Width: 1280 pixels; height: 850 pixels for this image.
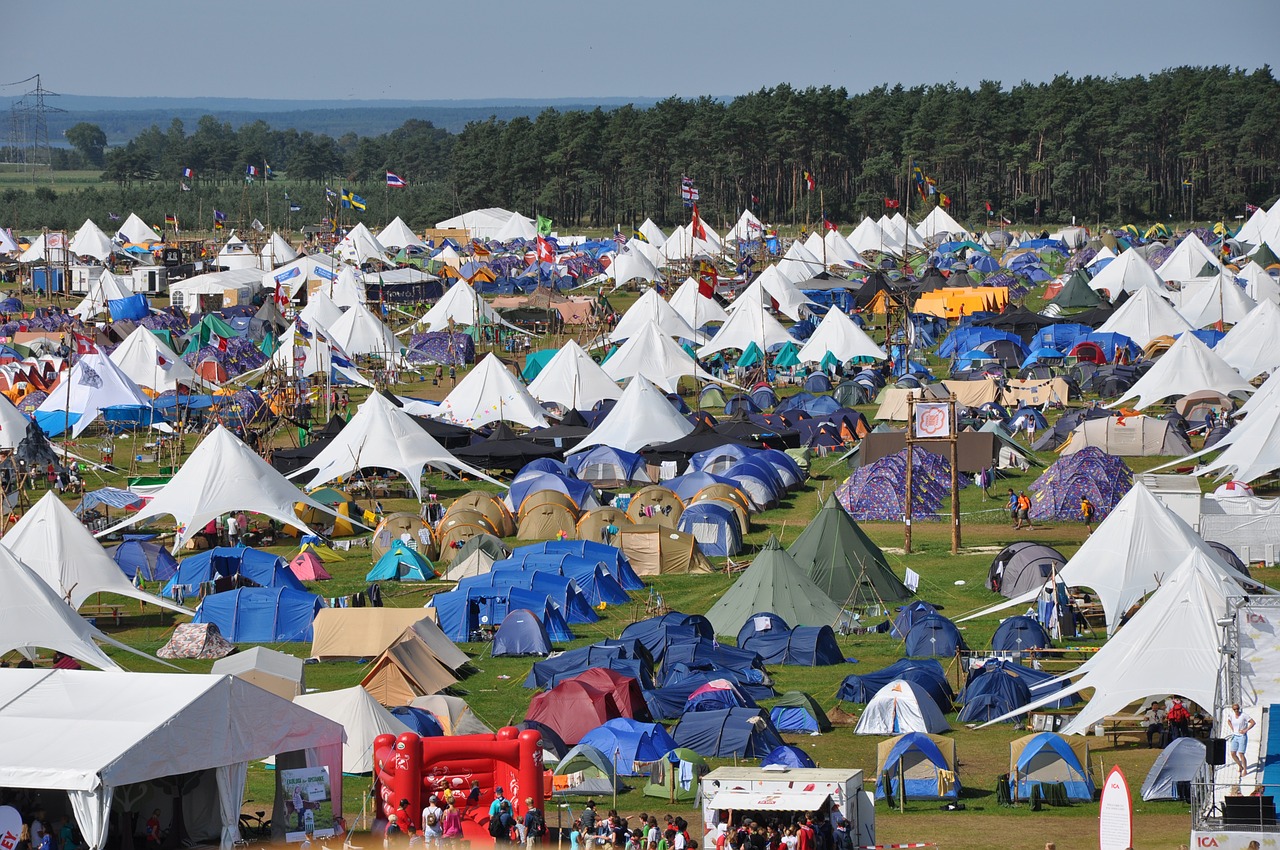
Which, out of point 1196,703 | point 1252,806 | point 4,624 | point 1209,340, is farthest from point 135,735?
point 1209,340

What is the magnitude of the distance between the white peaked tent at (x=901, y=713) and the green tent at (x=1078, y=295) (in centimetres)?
4975

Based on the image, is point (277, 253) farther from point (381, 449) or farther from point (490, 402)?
point (381, 449)

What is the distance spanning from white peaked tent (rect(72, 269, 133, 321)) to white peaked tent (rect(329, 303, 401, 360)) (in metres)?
15.0

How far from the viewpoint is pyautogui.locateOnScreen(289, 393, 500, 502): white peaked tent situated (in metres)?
41.7

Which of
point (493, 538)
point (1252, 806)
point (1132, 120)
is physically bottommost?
point (1252, 806)

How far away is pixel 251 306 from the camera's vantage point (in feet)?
235

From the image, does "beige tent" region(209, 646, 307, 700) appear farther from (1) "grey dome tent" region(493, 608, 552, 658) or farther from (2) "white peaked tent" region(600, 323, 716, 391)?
(2) "white peaked tent" region(600, 323, 716, 391)

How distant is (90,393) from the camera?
49594 mm

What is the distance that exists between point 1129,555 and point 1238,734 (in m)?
10.8

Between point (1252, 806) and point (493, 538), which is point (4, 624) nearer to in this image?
point (493, 538)

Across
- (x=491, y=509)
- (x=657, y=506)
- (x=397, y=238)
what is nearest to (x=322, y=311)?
(x=491, y=509)

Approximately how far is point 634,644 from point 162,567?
1179cm

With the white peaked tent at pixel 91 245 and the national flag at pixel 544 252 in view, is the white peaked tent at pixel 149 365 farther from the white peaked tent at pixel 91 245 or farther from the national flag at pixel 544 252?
the white peaked tent at pixel 91 245

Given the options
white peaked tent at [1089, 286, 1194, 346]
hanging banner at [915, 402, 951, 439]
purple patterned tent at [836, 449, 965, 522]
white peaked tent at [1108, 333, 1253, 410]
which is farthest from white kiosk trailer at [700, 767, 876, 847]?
white peaked tent at [1089, 286, 1194, 346]
